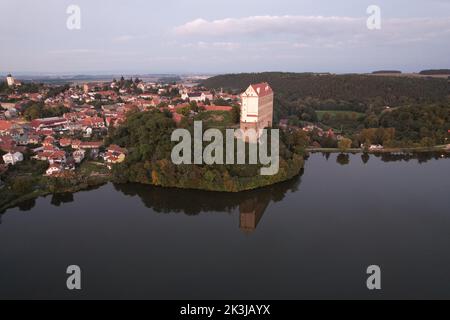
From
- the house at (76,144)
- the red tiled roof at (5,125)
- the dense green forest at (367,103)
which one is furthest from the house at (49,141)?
the dense green forest at (367,103)

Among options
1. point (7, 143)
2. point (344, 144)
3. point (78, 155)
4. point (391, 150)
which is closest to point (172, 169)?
point (78, 155)

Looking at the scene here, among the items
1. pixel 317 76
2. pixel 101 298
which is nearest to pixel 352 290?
pixel 101 298

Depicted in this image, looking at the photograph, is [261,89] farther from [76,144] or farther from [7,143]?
[7,143]

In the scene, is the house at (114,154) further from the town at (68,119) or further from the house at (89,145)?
the house at (89,145)

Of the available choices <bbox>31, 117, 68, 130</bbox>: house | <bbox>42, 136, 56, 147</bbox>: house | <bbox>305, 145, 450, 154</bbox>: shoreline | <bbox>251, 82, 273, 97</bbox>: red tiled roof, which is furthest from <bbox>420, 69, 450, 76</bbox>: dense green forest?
<bbox>42, 136, 56, 147</bbox>: house

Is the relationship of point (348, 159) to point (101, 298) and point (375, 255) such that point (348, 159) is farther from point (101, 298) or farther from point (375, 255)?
point (101, 298)

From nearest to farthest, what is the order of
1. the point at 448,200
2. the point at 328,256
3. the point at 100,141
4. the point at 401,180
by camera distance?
the point at 328,256 → the point at 448,200 → the point at 401,180 → the point at 100,141

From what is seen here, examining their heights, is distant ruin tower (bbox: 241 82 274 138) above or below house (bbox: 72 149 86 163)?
above

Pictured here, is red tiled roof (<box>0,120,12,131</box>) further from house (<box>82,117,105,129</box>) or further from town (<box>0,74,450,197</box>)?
house (<box>82,117,105,129</box>)
